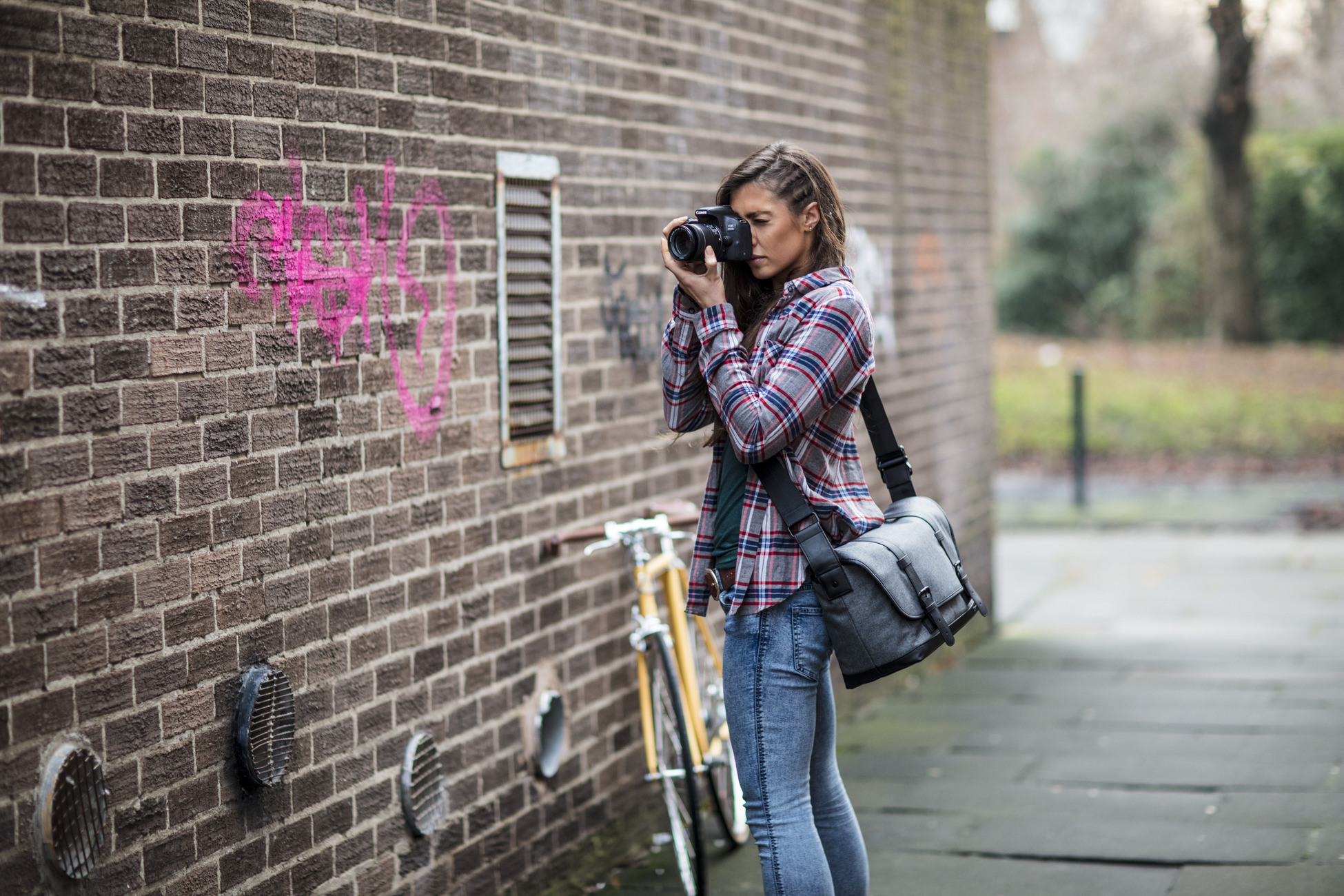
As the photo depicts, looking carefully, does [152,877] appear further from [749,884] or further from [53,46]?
[749,884]

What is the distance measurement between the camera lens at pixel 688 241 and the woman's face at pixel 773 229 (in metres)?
0.14

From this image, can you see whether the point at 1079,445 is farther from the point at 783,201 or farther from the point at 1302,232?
the point at 1302,232

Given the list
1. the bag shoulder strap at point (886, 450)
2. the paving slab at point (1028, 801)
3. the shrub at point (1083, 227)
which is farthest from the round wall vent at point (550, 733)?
the shrub at point (1083, 227)

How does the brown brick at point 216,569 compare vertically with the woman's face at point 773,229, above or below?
below

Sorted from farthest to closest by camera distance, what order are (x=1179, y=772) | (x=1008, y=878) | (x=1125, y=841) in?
(x=1179, y=772), (x=1125, y=841), (x=1008, y=878)

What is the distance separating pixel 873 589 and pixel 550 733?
189 centimetres

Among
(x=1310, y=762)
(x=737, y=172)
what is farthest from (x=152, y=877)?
(x=1310, y=762)

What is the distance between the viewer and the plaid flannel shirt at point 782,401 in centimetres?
318

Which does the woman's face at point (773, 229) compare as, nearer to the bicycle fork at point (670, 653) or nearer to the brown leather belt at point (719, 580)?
the brown leather belt at point (719, 580)

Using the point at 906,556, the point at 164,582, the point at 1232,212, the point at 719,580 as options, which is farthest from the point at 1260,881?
the point at 1232,212

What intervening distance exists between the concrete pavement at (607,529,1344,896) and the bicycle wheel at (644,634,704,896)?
27 centimetres

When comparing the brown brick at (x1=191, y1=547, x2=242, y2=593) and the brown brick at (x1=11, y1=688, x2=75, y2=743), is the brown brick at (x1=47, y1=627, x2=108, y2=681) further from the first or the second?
the brown brick at (x1=191, y1=547, x2=242, y2=593)

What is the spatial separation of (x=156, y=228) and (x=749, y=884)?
2869 millimetres

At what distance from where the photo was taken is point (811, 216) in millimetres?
3352
